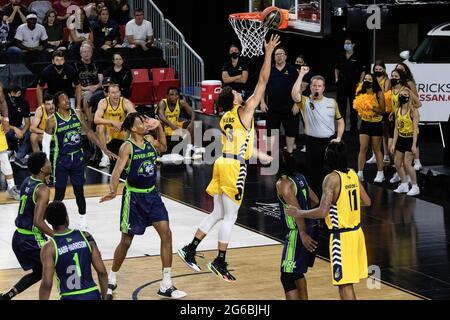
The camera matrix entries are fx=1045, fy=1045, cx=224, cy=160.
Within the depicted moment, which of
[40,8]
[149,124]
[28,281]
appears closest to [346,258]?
[149,124]

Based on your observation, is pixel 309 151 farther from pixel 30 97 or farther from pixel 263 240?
pixel 30 97

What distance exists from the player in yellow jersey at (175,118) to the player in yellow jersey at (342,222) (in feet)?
29.1

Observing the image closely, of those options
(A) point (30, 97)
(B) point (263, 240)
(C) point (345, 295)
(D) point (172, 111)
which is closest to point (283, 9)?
(D) point (172, 111)

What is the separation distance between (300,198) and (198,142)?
33.1 ft

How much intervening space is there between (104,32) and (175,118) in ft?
13.6

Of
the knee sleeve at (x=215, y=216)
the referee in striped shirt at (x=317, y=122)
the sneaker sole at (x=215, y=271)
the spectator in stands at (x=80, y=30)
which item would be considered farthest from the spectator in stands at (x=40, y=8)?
the sneaker sole at (x=215, y=271)

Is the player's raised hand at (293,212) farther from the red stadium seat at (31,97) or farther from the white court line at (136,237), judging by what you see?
the red stadium seat at (31,97)

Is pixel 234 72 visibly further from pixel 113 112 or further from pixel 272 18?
pixel 272 18

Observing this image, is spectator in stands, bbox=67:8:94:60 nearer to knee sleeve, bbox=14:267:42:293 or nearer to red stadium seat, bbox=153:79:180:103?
red stadium seat, bbox=153:79:180:103

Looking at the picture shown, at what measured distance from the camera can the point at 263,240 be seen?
13234 mm

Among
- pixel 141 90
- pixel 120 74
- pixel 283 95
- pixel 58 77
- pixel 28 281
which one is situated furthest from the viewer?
pixel 141 90

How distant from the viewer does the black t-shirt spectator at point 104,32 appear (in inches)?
867

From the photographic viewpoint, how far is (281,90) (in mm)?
17344

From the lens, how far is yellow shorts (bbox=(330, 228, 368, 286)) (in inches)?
369
